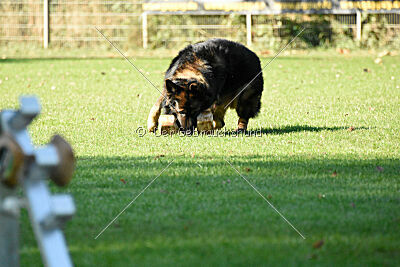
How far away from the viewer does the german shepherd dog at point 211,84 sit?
23.0 feet

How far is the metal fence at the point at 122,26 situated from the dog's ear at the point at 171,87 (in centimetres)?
1404

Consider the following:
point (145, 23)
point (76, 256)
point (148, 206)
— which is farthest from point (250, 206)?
point (145, 23)

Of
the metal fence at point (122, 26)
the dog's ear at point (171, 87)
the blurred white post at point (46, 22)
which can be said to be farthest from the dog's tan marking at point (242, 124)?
the blurred white post at point (46, 22)

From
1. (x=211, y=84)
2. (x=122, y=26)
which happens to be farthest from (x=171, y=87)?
(x=122, y=26)

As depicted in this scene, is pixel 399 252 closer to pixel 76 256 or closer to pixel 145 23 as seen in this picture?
pixel 76 256

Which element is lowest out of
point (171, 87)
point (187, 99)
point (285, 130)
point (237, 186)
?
point (285, 130)

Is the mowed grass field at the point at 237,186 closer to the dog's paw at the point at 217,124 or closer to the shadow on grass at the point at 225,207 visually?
the shadow on grass at the point at 225,207

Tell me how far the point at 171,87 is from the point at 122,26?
14.3m

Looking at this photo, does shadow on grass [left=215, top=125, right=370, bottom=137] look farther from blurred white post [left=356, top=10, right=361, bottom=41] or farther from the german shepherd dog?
blurred white post [left=356, top=10, right=361, bottom=41]

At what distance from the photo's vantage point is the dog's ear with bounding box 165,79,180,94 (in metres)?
6.82

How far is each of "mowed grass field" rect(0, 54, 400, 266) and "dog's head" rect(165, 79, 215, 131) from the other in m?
0.22

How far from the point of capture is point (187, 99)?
23.1 feet

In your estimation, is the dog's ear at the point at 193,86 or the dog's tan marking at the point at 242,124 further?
the dog's tan marking at the point at 242,124

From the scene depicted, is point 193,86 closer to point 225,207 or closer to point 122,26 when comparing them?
point 225,207
